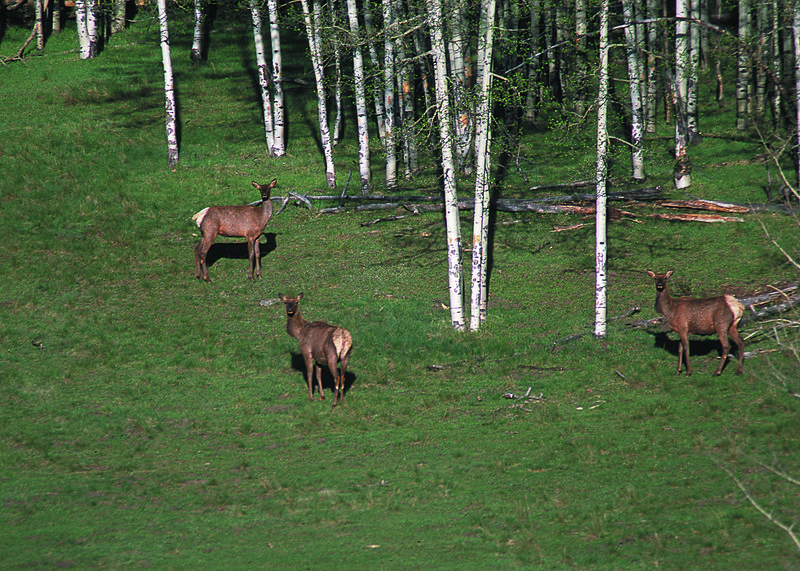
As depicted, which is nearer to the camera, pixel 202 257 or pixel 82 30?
pixel 202 257

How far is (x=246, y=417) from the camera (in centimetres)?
1440

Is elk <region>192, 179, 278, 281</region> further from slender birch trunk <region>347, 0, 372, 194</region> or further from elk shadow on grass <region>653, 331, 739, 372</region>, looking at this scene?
elk shadow on grass <region>653, 331, 739, 372</region>

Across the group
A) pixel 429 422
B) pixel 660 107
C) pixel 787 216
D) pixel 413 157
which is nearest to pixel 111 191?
pixel 413 157

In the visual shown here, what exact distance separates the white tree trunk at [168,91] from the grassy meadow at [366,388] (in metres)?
0.73

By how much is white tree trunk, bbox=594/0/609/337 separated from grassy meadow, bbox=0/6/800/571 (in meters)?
0.77

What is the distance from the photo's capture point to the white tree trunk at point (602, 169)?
16172 millimetres

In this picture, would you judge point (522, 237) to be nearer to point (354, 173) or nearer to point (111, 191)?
point (354, 173)

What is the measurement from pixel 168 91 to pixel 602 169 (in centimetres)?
1950

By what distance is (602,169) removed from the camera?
1645cm

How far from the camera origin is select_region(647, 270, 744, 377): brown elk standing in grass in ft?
46.8

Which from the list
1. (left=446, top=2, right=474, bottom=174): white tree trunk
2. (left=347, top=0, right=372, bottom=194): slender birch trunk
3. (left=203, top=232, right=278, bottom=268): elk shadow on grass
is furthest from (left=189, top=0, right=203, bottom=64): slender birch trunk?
(left=203, top=232, right=278, bottom=268): elk shadow on grass

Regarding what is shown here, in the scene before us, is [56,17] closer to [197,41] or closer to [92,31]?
[92,31]

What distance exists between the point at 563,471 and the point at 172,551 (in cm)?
622

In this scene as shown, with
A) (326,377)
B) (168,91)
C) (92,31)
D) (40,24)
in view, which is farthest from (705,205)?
(40,24)
